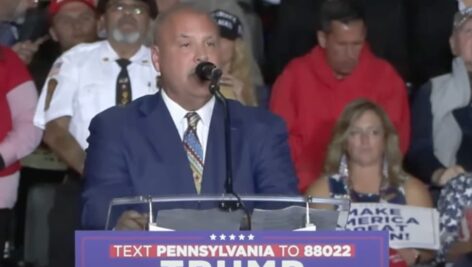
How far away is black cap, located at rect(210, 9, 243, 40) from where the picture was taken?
24.5 ft

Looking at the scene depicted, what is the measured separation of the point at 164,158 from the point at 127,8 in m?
3.01

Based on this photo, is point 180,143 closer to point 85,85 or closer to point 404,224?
point 404,224

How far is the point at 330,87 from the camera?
7.69m

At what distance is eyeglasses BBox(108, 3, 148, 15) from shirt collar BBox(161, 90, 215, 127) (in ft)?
9.27

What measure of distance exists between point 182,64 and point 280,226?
77 cm

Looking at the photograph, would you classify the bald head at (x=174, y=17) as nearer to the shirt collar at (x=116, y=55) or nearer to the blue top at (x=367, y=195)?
the blue top at (x=367, y=195)

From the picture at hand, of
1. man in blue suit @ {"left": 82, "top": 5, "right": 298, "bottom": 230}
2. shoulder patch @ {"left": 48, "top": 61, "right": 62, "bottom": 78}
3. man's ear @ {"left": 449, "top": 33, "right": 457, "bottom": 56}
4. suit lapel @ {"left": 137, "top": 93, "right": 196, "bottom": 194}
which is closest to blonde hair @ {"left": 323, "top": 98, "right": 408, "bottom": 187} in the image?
man's ear @ {"left": 449, "top": 33, "right": 457, "bottom": 56}

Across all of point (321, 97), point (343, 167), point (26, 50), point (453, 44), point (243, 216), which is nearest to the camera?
point (243, 216)

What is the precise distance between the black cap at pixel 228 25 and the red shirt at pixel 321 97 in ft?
1.27

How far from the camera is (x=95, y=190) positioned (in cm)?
455

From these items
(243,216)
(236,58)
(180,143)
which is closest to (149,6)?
(236,58)

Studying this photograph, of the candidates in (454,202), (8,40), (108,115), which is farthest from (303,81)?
(108,115)

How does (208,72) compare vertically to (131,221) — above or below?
above

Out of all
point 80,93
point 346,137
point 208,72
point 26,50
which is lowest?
point 208,72
